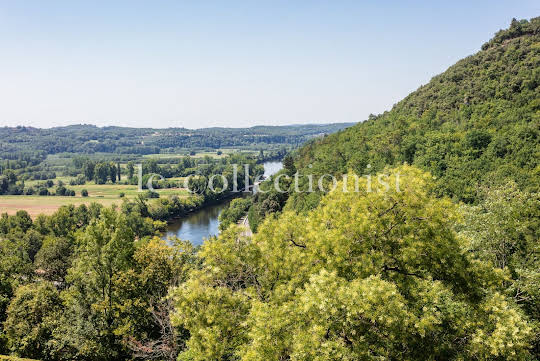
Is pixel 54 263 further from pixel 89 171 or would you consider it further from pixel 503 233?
pixel 89 171

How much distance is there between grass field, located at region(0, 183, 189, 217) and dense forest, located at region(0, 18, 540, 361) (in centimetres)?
A: 6042

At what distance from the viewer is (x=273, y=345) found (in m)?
10.2

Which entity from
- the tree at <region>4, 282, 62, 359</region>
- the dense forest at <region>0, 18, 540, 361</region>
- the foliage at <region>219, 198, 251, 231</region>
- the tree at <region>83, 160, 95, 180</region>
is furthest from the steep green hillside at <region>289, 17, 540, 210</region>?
the tree at <region>83, 160, 95, 180</region>

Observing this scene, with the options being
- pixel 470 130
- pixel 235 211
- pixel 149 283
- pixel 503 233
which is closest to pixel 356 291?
pixel 503 233

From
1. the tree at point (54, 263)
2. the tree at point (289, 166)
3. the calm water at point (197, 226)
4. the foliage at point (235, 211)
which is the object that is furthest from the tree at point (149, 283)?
the tree at point (289, 166)

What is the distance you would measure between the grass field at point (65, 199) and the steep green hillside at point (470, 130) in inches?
2661

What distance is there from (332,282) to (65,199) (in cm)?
12928

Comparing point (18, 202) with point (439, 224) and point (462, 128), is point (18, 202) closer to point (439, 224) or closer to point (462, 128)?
point (462, 128)

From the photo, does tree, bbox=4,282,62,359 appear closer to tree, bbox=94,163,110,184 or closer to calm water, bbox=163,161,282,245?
calm water, bbox=163,161,282,245

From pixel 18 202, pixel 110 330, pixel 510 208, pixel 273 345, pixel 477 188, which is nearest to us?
pixel 273 345

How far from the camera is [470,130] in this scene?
5578cm

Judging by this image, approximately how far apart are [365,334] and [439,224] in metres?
4.69

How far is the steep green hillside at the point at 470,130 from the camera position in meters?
47.0

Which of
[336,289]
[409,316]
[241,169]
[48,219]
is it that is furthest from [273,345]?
[241,169]
